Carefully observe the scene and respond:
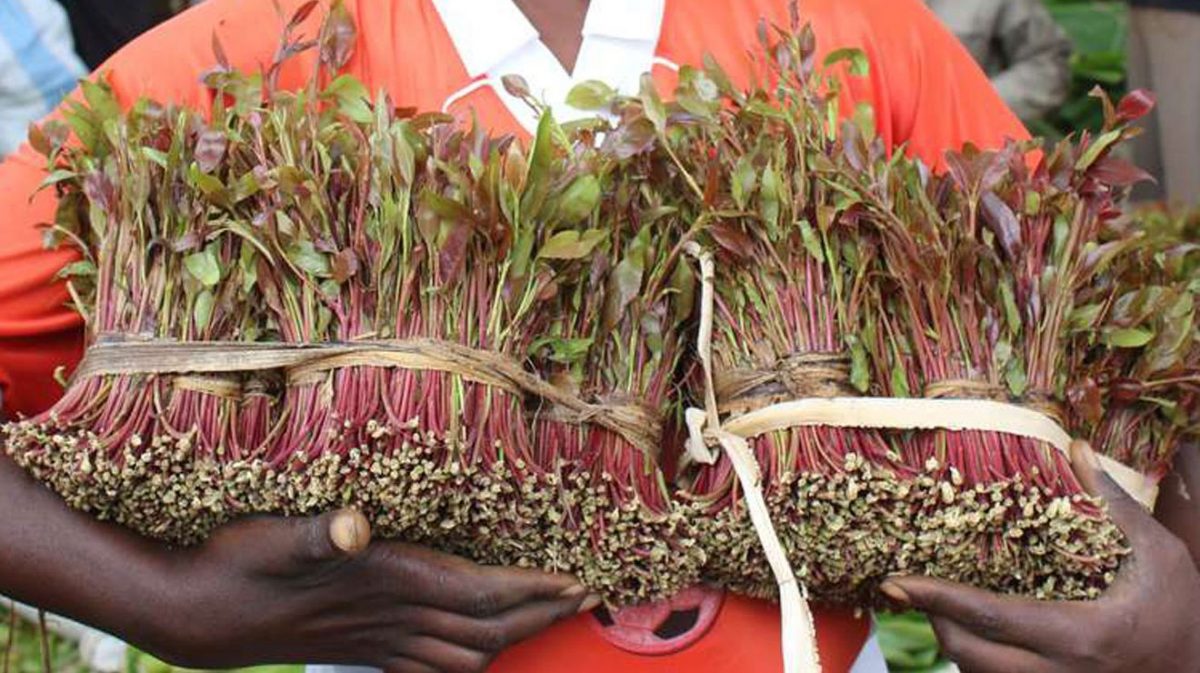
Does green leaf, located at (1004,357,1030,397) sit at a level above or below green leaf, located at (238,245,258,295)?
below

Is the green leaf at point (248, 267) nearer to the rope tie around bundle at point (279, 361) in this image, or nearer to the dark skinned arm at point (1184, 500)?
the rope tie around bundle at point (279, 361)

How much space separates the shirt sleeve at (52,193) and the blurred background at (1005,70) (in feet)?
1.22

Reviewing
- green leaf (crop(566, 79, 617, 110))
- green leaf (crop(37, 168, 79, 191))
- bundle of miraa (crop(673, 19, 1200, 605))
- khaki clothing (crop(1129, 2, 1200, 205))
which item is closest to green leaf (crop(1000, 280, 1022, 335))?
bundle of miraa (crop(673, 19, 1200, 605))

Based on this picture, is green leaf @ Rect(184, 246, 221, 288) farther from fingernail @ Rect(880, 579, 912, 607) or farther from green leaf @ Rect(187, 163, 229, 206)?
fingernail @ Rect(880, 579, 912, 607)

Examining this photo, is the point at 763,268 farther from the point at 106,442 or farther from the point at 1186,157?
the point at 1186,157

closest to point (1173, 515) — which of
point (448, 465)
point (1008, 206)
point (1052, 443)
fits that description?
point (1052, 443)

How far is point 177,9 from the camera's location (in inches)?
199

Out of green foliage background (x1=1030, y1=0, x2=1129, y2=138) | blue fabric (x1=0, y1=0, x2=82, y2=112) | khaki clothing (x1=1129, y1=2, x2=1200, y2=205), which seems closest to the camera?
blue fabric (x1=0, y1=0, x2=82, y2=112)

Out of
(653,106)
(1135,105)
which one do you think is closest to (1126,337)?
(1135,105)

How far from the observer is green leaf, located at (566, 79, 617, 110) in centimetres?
201

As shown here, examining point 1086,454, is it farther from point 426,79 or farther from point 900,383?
point 426,79

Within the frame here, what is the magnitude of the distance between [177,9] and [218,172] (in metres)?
3.30

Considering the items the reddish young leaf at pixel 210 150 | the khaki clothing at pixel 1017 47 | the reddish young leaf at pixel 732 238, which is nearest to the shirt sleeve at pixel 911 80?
the reddish young leaf at pixel 732 238

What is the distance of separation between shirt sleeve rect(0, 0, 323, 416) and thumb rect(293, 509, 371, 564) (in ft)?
1.30
